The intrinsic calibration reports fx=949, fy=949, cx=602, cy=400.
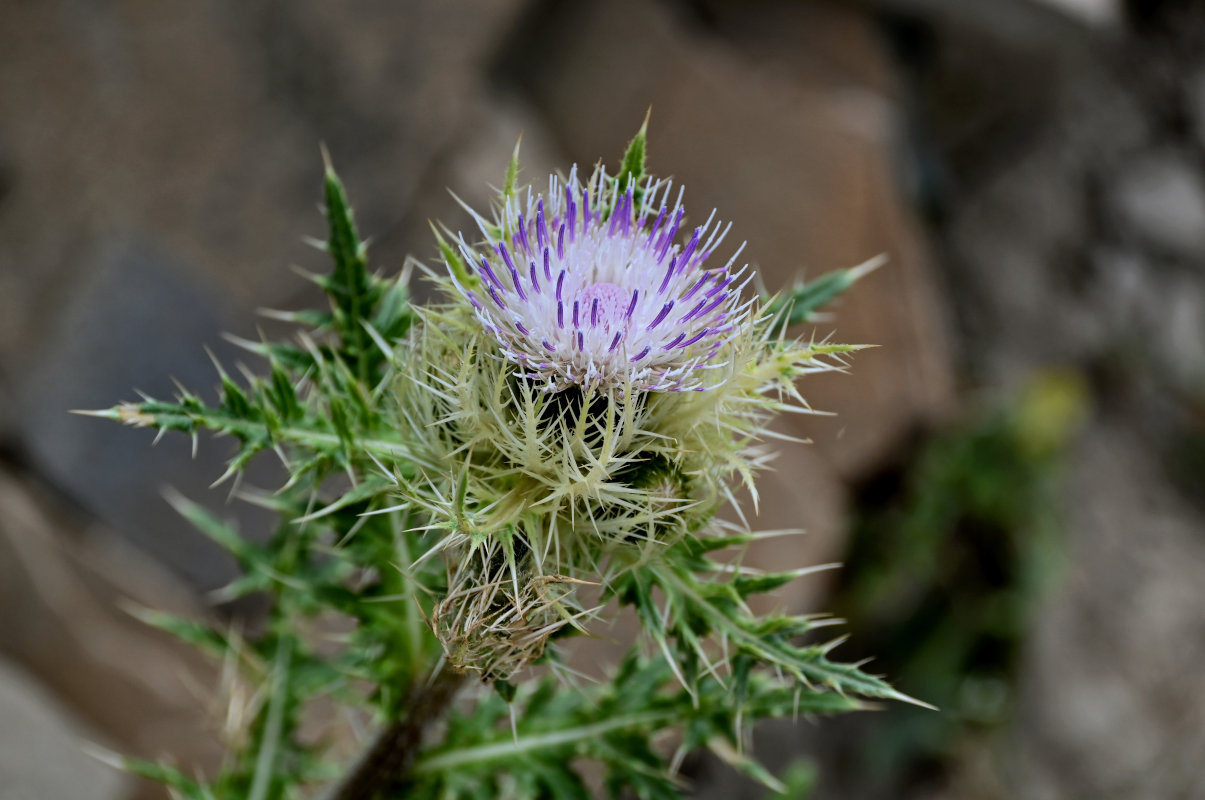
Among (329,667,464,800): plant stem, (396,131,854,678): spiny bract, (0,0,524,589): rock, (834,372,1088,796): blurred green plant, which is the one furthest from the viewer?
(834,372,1088,796): blurred green plant

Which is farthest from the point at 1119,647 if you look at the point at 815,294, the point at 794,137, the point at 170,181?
the point at 170,181

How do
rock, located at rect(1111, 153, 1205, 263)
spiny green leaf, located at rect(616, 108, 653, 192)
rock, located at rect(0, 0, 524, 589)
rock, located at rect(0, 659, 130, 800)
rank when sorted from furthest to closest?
rock, located at rect(1111, 153, 1205, 263)
rock, located at rect(0, 0, 524, 589)
rock, located at rect(0, 659, 130, 800)
spiny green leaf, located at rect(616, 108, 653, 192)

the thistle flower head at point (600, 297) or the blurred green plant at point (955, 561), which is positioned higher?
the thistle flower head at point (600, 297)

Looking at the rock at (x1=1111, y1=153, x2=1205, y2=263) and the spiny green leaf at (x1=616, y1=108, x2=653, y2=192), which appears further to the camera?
the rock at (x1=1111, y1=153, x2=1205, y2=263)

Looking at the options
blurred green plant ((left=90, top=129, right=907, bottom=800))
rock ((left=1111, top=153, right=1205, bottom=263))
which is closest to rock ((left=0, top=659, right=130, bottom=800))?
blurred green plant ((left=90, top=129, right=907, bottom=800))

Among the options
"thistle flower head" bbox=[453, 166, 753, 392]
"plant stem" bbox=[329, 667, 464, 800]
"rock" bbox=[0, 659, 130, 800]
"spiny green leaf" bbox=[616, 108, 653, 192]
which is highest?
"spiny green leaf" bbox=[616, 108, 653, 192]

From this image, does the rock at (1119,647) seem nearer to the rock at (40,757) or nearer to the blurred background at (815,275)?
the blurred background at (815,275)

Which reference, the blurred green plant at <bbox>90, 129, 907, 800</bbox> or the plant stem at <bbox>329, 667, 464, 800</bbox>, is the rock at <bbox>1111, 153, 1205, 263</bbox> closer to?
the blurred green plant at <bbox>90, 129, 907, 800</bbox>

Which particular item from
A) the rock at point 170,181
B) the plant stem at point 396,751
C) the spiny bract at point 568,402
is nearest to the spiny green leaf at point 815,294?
the spiny bract at point 568,402
